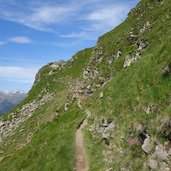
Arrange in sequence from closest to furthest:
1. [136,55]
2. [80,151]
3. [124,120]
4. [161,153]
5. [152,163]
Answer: [161,153] → [152,163] → [124,120] → [80,151] → [136,55]

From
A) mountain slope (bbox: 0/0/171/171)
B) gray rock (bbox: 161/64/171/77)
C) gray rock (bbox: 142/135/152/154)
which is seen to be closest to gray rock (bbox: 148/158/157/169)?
mountain slope (bbox: 0/0/171/171)

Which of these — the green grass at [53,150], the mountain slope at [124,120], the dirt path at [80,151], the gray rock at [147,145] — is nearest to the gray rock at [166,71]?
the mountain slope at [124,120]

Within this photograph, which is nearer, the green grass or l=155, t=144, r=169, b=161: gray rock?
l=155, t=144, r=169, b=161: gray rock

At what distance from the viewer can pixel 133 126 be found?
36281 mm

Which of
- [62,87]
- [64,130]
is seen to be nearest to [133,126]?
[64,130]

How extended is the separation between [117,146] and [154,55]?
12159 millimetres

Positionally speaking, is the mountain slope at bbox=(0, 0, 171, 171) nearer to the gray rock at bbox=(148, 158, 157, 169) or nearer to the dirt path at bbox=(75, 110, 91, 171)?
the gray rock at bbox=(148, 158, 157, 169)

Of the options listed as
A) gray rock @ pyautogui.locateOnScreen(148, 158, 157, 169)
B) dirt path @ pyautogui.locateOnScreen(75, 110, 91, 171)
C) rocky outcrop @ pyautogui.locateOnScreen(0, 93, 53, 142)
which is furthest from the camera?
rocky outcrop @ pyautogui.locateOnScreen(0, 93, 53, 142)

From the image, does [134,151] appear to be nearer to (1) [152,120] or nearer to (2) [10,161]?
(1) [152,120]

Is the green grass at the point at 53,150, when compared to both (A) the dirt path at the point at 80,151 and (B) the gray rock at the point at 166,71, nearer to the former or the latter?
(A) the dirt path at the point at 80,151

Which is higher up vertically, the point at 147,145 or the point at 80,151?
the point at 147,145

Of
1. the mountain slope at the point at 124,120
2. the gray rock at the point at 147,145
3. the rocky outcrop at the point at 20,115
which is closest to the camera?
the gray rock at the point at 147,145

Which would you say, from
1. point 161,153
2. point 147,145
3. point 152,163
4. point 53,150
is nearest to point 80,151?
point 53,150

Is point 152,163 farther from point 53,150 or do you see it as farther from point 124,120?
point 53,150
